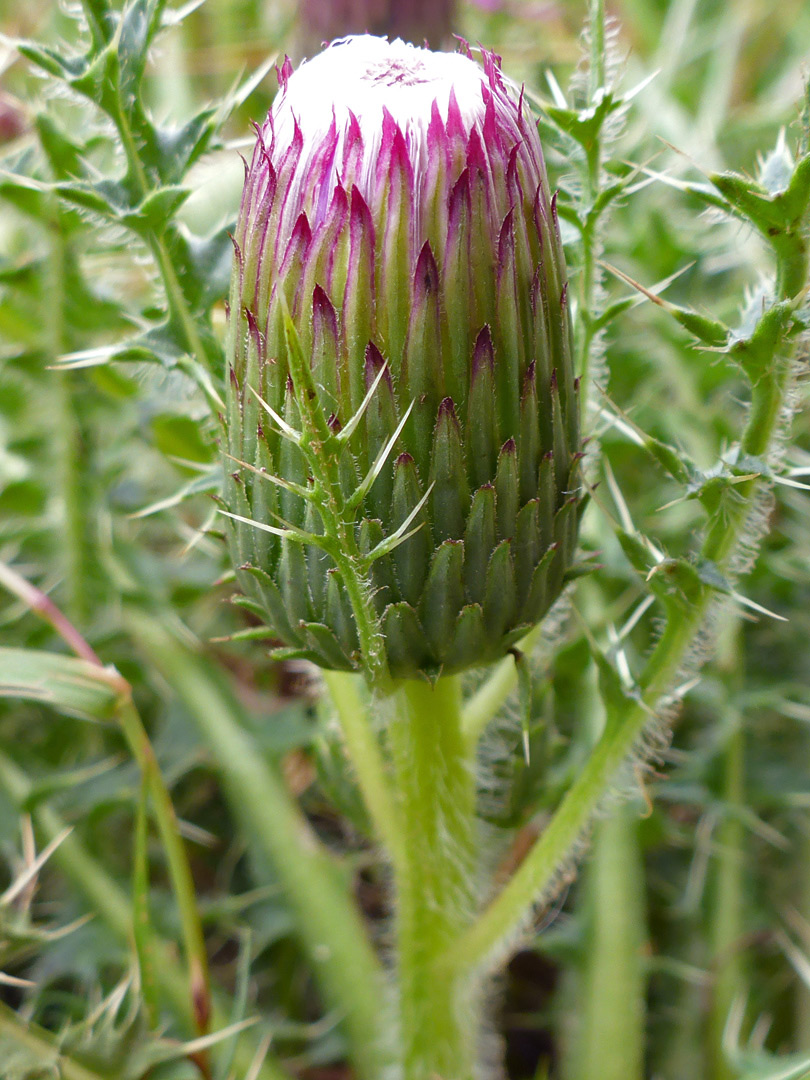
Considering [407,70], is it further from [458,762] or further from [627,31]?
[627,31]

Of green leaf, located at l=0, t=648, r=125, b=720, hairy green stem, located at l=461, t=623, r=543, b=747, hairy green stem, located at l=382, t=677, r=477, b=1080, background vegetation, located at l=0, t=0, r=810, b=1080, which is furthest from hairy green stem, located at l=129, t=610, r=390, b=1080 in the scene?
green leaf, located at l=0, t=648, r=125, b=720

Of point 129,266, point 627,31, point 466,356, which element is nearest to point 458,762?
point 466,356

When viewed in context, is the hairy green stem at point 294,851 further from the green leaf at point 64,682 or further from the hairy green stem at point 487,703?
the green leaf at point 64,682

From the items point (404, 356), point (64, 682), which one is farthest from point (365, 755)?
point (404, 356)

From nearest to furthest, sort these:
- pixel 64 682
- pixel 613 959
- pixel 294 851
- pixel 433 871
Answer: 1. pixel 64 682
2. pixel 433 871
3. pixel 613 959
4. pixel 294 851

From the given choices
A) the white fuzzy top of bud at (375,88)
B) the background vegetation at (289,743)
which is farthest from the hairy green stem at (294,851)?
the white fuzzy top of bud at (375,88)

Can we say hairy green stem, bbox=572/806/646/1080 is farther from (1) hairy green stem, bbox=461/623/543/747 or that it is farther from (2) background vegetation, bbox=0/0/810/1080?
(1) hairy green stem, bbox=461/623/543/747

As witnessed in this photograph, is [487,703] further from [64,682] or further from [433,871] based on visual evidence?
[64,682]
